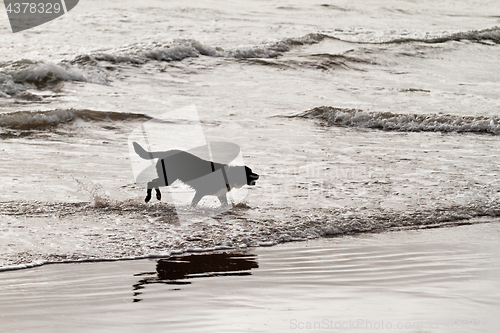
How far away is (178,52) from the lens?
48.7 feet

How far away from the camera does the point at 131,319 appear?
329 centimetres

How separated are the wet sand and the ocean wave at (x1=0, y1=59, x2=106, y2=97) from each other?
26.2 ft

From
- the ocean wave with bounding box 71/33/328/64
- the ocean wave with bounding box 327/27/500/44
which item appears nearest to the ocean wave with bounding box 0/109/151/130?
the ocean wave with bounding box 71/33/328/64

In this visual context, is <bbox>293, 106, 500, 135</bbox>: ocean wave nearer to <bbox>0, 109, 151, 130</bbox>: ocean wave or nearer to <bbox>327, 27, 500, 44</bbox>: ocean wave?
<bbox>0, 109, 151, 130</bbox>: ocean wave

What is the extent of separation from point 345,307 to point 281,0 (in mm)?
21423

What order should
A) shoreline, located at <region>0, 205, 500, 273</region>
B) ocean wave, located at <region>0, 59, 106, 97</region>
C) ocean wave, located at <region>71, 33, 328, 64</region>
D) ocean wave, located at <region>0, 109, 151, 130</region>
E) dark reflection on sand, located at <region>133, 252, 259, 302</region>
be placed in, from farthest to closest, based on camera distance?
ocean wave, located at <region>71, 33, 328, 64</region>
ocean wave, located at <region>0, 59, 106, 97</region>
ocean wave, located at <region>0, 109, 151, 130</region>
shoreline, located at <region>0, 205, 500, 273</region>
dark reflection on sand, located at <region>133, 252, 259, 302</region>

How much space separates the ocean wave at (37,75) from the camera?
11.2 meters

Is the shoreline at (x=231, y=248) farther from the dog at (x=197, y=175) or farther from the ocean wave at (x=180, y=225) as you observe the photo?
the dog at (x=197, y=175)

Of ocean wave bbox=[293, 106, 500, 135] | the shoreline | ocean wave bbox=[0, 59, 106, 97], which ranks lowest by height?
ocean wave bbox=[293, 106, 500, 135]

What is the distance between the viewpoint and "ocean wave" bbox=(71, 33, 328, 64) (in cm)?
1370

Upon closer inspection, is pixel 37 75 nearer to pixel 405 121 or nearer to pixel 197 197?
pixel 405 121

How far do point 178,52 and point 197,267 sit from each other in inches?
445

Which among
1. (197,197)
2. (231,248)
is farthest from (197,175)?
(231,248)

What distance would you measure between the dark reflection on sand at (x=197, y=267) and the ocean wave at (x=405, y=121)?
19.2 feet
